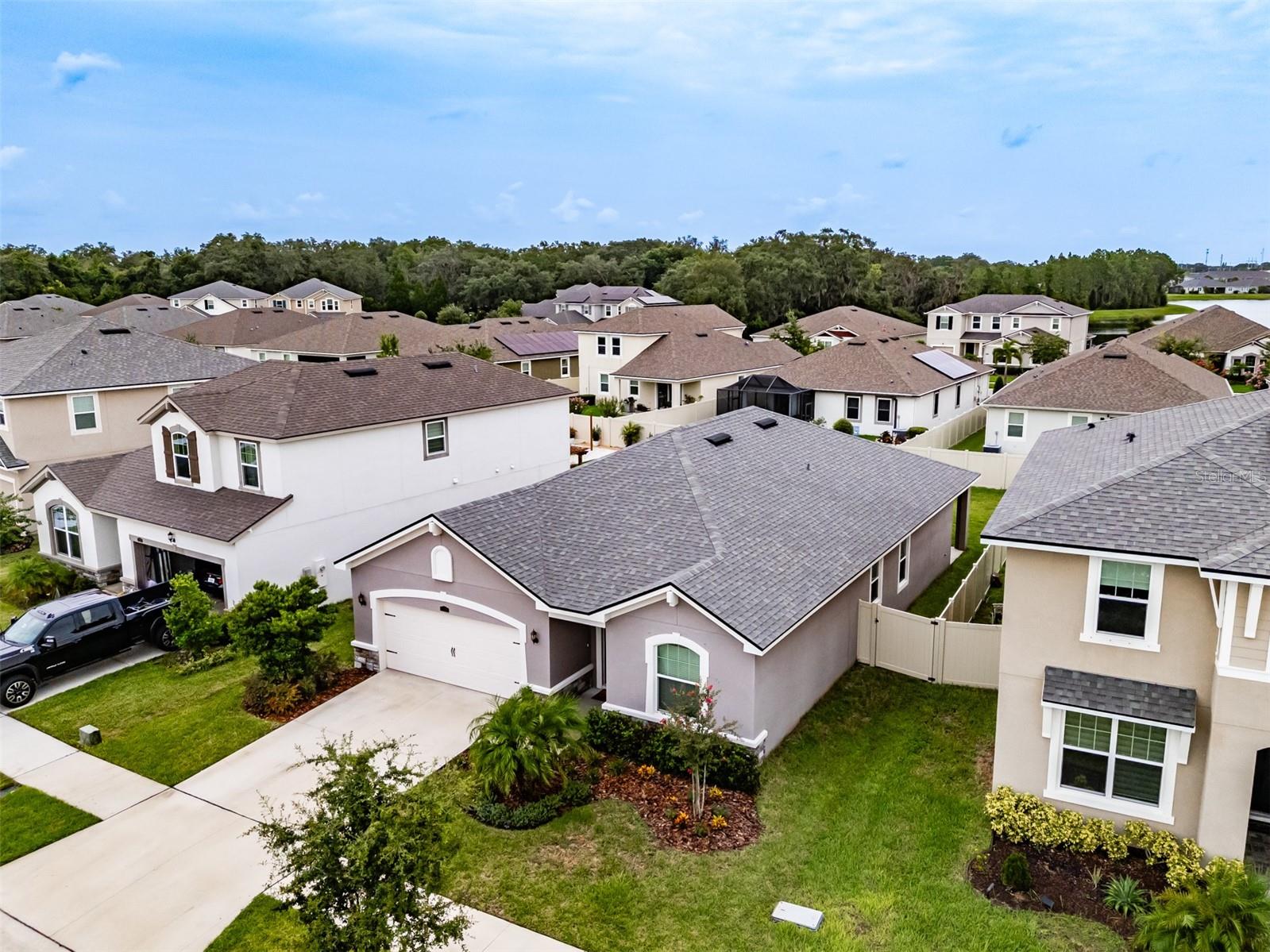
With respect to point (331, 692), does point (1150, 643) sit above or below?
above

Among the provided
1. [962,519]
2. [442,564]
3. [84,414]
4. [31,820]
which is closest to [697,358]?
[962,519]

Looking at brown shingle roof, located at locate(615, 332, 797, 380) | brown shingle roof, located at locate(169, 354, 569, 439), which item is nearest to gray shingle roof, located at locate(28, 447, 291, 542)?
brown shingle roof, located at locate(169, 354, 569, 439)

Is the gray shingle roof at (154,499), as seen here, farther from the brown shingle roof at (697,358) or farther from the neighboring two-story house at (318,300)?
the neighboring two-story house at (318,300)

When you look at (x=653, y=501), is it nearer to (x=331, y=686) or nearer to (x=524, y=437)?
(x=331, y=686)

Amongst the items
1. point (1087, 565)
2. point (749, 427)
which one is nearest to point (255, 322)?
point (749, 427)

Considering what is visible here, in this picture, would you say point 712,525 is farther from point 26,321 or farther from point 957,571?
point 26,321

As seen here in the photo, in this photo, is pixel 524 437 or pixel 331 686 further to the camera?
pixel 524 437
